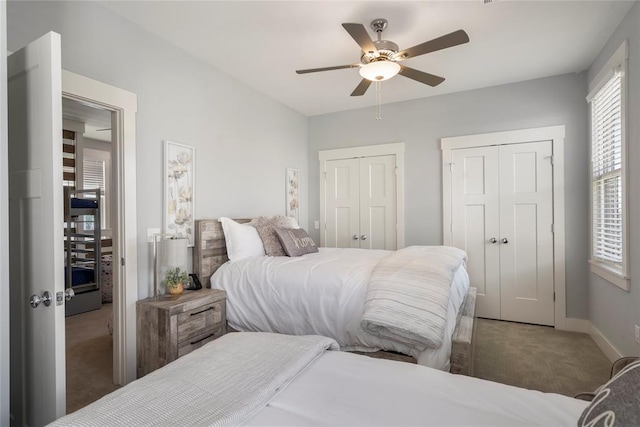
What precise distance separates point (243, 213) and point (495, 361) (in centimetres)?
282

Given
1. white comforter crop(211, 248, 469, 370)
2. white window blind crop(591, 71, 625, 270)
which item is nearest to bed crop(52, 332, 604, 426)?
white comforter crop(211, 248, 469, 370)

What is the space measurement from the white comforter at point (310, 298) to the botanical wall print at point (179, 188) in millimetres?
526

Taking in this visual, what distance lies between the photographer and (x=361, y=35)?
208cm

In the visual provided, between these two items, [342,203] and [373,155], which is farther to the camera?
[342,203]

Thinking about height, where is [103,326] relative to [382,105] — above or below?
below

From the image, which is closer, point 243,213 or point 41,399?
point 41,399

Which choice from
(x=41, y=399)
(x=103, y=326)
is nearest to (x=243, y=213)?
(x=103, y=326)

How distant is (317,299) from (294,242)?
988 mm

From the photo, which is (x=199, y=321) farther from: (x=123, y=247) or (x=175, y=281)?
(x=123, y=247)

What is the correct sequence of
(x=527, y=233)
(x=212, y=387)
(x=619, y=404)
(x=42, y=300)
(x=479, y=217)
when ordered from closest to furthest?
(x=619, y=404), (x=212, y=387), (x=42, y=300), (x=527, y=233), (x=479, y=217)

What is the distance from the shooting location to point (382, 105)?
14.4 ft

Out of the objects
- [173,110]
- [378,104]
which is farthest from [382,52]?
[378,104]

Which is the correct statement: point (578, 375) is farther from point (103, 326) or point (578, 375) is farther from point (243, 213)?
point (103, 326)

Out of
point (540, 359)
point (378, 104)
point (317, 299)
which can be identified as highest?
point (378, 104)
